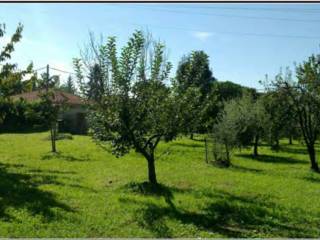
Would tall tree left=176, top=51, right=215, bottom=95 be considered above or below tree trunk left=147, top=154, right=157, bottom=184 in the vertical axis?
above

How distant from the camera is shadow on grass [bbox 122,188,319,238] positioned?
8.24 m

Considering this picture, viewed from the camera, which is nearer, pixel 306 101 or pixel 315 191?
pixel 315 191

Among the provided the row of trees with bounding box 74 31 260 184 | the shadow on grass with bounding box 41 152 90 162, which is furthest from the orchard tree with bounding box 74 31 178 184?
the shadow on grass with bounding box 41 152 90 162

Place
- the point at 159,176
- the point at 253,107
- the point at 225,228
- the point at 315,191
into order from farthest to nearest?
1. the point at 253,107
2. the point at 159,176
3. the point at 315,191
4. the point at 225,228

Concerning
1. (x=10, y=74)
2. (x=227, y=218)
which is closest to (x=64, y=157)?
(x=10, y=74)

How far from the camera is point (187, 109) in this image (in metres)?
12.2

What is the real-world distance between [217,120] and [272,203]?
10242 millimetres

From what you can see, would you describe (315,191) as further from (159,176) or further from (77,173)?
(77,173)

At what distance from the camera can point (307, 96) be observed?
765 inches

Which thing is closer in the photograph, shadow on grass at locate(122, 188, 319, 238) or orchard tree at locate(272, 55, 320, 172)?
shadow on grass at locate(122, 188, 319, 238)

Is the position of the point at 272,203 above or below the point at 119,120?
below

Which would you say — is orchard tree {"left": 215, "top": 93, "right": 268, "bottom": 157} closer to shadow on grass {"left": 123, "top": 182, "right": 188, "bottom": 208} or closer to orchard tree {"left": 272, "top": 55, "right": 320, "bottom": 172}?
orchard tree {"left": 272, "top": 55, "right": 320, "bottom": 172}

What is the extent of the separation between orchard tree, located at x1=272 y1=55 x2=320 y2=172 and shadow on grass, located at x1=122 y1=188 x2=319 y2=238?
31.0 feet

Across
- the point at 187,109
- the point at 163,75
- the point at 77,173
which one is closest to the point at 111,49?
the point at 163,75
